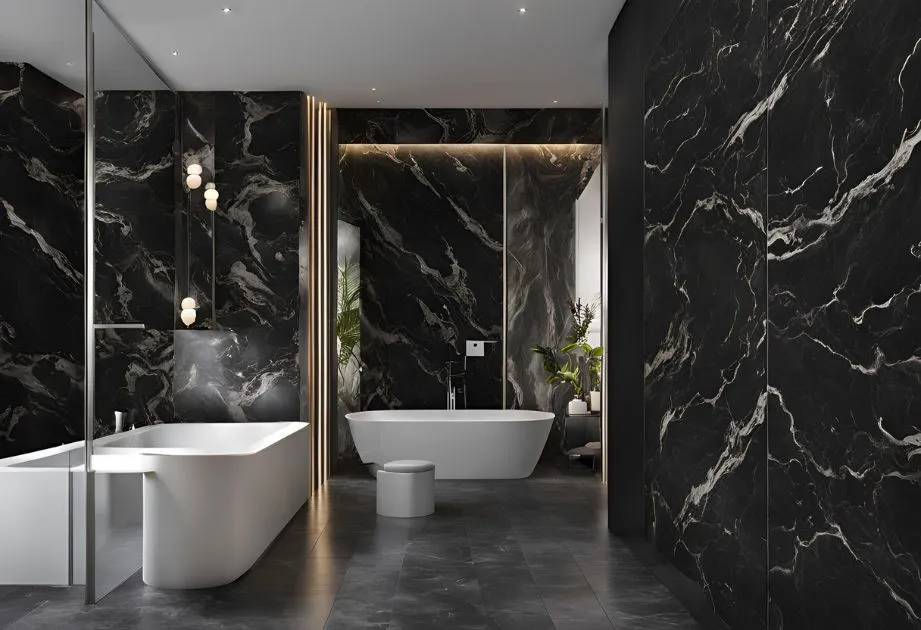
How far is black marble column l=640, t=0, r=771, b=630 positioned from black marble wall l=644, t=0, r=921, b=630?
0.01 metres

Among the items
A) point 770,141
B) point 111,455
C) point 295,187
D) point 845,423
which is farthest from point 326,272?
point 845,423

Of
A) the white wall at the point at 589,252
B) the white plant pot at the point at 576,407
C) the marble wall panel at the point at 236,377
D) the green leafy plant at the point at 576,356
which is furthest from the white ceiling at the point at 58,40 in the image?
the white plant pot at the point at 576,407

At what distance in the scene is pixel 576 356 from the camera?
7.49m

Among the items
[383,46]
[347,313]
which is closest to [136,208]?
[383,46]

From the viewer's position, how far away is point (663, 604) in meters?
3.62

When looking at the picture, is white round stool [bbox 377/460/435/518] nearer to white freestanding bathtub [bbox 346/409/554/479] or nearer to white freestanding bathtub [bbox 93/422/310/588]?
white freestanding bathtub [bbox 346/409/554/479]

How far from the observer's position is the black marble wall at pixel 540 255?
7523 millimetres

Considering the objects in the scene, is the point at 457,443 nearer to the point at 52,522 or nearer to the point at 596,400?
the point at 596,400

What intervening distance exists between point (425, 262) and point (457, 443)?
1.76 metres

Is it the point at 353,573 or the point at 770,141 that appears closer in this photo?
the point at 770,141

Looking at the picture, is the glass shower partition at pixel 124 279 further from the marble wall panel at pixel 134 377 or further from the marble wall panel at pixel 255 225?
the marble wall panel at pixel 255 225

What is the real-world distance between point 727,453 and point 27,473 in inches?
120

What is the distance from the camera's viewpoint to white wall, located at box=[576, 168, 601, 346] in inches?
287

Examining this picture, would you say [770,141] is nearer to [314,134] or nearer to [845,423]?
[845,423]
